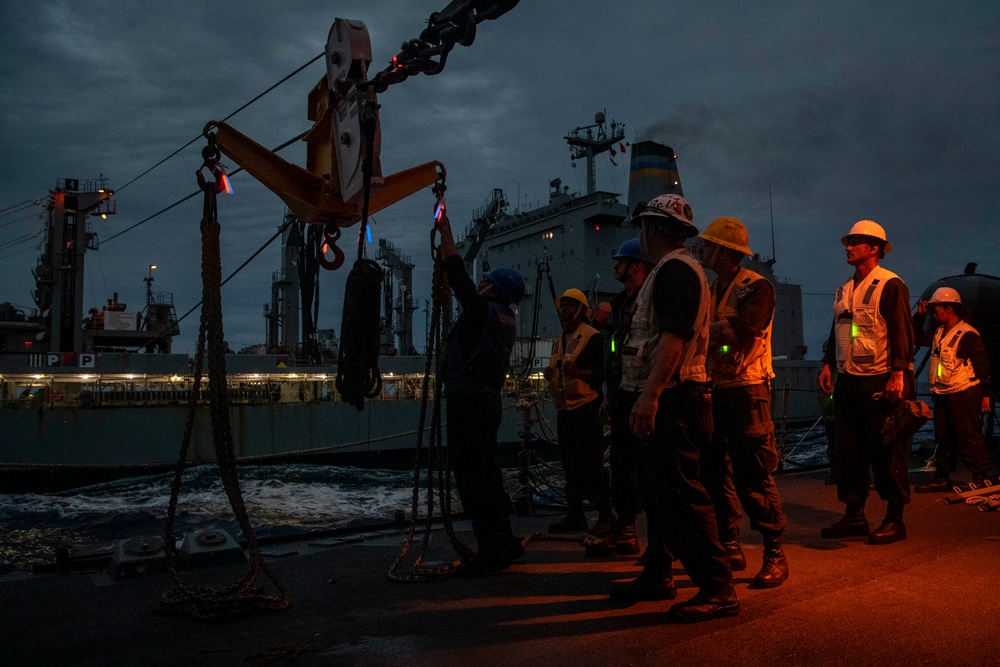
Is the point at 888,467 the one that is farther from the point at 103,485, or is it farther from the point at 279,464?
the point at 279,464

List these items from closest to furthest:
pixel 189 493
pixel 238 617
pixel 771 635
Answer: pixel 771 635
pixel 238 617
pixel 189 493

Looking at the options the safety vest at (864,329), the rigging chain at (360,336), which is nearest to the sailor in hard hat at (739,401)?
the safety vest at (864,329)

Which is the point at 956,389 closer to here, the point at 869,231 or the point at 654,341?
the point at 869,231

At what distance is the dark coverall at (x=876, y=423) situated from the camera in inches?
128

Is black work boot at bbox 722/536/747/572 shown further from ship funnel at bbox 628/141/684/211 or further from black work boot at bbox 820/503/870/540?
ship funnel at bbox 628/141/684/211

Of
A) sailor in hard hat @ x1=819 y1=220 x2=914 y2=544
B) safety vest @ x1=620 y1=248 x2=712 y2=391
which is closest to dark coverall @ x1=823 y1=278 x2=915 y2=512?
sailor in hard hat @ x1=819 y1=220 x2=914 y2=544

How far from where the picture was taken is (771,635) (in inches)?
77.9

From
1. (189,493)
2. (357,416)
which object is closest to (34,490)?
(189,493)

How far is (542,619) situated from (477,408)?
106 centimetres

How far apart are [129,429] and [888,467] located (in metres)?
16.3

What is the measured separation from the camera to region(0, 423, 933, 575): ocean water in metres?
7.46

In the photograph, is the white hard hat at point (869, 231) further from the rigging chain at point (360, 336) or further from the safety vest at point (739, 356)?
the rigging chain at point (360, 336)

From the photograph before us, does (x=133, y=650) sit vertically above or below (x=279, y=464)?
above

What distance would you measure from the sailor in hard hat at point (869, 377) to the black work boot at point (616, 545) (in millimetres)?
1072
